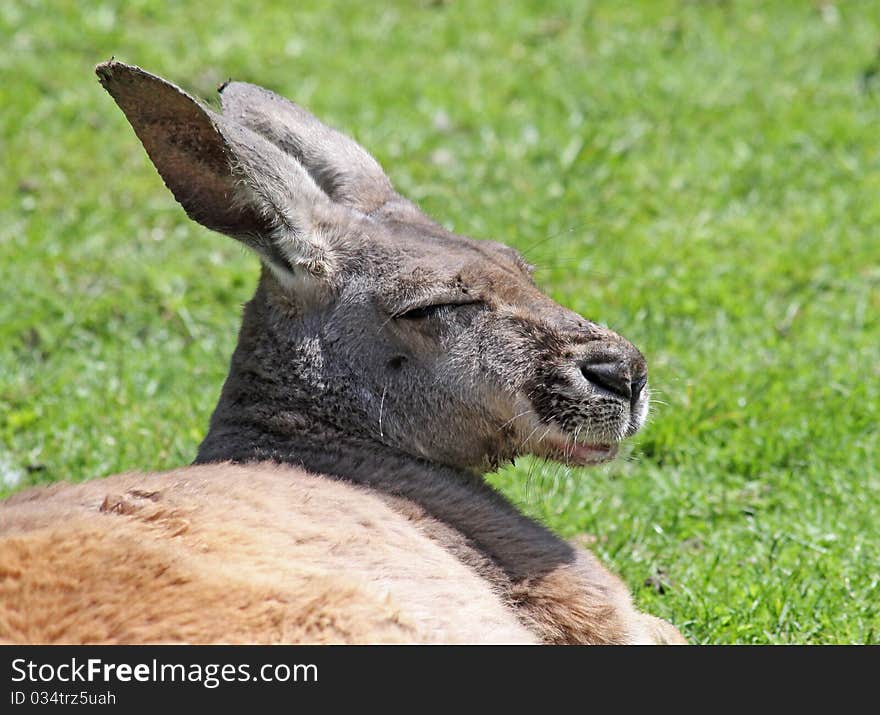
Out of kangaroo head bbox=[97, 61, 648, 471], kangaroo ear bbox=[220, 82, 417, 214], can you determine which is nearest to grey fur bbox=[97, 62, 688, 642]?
kangaroo head bbox=[97, 61, 648, 471]

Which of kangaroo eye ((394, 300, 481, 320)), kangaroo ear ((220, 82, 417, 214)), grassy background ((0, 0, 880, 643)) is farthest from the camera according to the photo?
grassy background ((0, 0, 880, 643))

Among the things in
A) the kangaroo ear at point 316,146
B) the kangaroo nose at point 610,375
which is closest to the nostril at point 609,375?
the kangaroo nose at point 610,375

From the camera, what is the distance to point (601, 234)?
26.1ft

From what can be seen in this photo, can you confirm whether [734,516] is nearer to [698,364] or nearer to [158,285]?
[698,364]

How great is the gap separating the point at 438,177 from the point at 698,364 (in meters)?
2.63

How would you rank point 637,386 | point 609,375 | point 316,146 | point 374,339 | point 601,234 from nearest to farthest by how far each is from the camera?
point 609,375 < point 637,386 < point 374,339 < point 316,146 < point 601,234

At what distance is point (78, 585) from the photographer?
3.17 metres

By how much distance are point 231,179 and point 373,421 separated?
0.88 m

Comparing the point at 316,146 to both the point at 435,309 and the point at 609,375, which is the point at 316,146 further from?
the point at 609,375

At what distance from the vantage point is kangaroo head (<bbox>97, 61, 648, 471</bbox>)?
4.25 metres

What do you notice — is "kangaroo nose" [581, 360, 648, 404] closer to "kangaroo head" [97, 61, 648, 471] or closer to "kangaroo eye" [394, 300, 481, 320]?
"kangaroo head" [97, 61, 648, 471]

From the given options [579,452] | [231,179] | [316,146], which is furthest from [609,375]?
[316,146]

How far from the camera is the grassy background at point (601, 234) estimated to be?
18.2 ft
